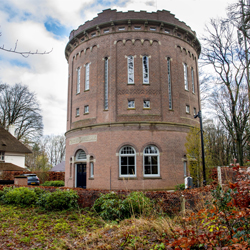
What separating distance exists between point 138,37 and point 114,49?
94.7 inches

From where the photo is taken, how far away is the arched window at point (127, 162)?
19859mm

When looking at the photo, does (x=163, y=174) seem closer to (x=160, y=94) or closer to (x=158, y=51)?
(x=160, y=94)

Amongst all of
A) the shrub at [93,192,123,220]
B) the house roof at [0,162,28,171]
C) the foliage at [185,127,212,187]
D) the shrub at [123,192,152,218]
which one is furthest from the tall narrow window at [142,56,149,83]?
the house roof at [0,162,28,171]

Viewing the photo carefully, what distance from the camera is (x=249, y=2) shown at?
43.8ft

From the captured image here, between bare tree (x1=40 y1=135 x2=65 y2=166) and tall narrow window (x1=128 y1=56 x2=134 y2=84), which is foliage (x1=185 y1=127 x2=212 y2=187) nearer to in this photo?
tall narrow window (x1=128 y1=56 x2=134 y2=84)

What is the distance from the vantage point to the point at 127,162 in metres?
20.0

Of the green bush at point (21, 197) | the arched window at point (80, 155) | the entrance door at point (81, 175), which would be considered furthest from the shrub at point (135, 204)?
the entrance door at point (81, 175)

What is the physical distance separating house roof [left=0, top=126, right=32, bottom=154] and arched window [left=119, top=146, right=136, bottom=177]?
27.3m

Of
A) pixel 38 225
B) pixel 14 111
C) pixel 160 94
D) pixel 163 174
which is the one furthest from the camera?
pixel 14 111

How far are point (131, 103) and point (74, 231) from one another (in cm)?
1406

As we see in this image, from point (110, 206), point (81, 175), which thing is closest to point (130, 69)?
point (81, 175)

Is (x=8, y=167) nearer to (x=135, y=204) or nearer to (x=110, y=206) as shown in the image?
(x=110, y=206)

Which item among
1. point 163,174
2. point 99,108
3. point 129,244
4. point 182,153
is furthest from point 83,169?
point 129,244

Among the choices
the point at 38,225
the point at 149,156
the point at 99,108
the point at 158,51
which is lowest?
the point at 38,225
